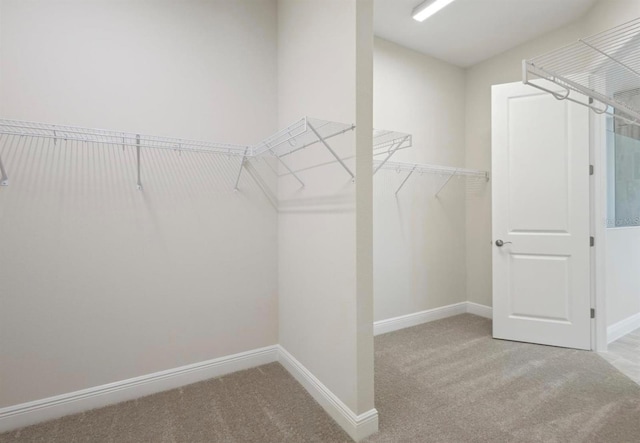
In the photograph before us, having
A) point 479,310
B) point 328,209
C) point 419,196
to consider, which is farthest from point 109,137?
point 479,310

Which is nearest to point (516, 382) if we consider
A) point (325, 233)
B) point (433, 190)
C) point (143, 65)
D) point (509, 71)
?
point (325, 233)

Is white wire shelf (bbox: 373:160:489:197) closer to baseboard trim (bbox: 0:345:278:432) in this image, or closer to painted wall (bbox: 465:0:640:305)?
painted wall (bbox: 465:0:640:305)

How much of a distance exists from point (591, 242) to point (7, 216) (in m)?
3.95

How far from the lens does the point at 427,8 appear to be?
257 cm

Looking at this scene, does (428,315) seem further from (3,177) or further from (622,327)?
(3,177)

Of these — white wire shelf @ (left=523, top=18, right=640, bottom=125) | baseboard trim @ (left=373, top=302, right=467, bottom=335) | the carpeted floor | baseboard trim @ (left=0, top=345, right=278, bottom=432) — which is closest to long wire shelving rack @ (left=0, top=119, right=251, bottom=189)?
baseboard trim @ (left=0, top=345, right=278, bottom=432)

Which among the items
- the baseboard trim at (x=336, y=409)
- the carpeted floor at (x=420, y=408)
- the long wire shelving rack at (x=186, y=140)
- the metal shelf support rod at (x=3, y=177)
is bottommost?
the carpeted floor at (x=420, y=408)

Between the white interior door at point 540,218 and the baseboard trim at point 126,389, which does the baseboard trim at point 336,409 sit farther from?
the white interior door at point 540,218

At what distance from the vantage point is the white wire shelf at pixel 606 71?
53.4 inches

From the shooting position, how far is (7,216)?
66.4 inches

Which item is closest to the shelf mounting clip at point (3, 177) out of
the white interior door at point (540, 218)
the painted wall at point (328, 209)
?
the painted wall at point (328, 209)

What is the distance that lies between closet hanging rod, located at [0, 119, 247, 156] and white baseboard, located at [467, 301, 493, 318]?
298 cm

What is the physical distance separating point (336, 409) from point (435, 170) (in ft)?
7.93

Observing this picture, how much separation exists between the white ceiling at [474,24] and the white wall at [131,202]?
1098 mm
